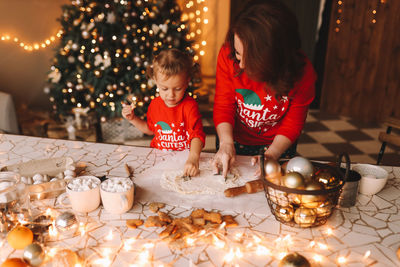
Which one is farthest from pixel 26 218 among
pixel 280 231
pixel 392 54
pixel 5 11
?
pixel 392 54

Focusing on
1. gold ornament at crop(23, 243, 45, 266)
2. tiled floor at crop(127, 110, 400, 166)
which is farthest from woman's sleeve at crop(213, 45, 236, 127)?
tiled floor at crop(127, 110, 400, 166)

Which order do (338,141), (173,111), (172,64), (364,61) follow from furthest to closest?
1. (364,61)
2. (338,141)
3. (173,111)
4. (172,64)

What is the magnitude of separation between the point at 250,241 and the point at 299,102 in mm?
722

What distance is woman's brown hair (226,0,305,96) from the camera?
1.10 m

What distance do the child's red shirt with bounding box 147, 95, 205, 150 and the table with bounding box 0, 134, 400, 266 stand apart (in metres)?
0.59

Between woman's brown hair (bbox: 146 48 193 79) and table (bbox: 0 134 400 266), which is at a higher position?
woman's brown hair (bbox: 146 48 193 79)

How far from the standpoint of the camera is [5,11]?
3574 mm

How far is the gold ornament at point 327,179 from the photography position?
96 centimetres

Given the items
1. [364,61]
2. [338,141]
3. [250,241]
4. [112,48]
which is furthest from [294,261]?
[364,61]

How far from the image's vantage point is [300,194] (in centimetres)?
87

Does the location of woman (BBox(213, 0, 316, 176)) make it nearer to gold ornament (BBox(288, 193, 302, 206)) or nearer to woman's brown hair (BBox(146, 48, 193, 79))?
woman's brown hair (BBox(146, 48, 193, 79))

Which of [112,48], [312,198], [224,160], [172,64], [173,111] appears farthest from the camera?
[112,48]

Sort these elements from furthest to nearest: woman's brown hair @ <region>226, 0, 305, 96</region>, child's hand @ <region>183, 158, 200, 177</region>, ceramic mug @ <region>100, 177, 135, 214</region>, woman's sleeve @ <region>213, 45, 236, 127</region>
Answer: woman's sleeve @ <region>213, 45, 236, 127</region> → child's hand @ <region>183, 158, 200, 177</region> → woman's brown hair @ <region>226, 0, 305, 96</region> → ceramic mug @ <region>100, 177, 135, 214</region>

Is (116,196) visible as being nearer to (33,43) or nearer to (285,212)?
(285,212)
